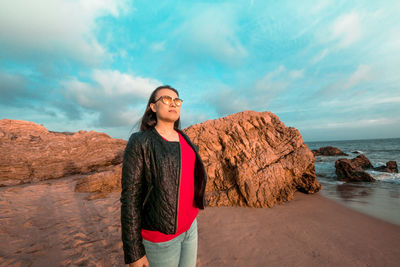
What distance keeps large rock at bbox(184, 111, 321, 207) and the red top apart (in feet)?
15.3

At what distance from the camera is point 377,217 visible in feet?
19.4

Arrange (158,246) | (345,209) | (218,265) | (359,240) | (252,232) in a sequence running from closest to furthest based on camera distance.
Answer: (158,246), (218,265), (359,240), (252,232), (345,209)

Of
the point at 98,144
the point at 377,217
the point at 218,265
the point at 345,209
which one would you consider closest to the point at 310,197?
the point at 345,209

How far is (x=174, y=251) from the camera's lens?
1.58 metres

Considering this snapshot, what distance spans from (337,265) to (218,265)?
8.12 feet

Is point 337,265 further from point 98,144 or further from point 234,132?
point 98,144

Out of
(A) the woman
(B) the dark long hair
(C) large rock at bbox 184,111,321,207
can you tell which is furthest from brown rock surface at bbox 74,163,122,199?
(A) the woman

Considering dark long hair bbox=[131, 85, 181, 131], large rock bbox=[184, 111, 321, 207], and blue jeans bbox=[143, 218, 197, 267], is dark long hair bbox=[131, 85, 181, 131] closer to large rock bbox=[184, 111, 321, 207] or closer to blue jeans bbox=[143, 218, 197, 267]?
blue jeans bbox=[143, 218, 197, 267]

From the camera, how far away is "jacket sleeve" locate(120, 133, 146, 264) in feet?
4.58

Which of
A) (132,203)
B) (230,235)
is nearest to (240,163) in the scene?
(230,235)

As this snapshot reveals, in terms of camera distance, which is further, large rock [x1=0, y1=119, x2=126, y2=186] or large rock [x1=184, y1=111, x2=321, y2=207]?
large rock [x1=0, y1=119, x2=126, y2=186]

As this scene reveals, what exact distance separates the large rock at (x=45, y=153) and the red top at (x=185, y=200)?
1192 cm

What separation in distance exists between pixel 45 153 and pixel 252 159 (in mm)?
12530

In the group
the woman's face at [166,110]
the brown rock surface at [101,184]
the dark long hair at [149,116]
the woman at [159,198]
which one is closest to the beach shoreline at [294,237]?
the woman at [159,198]
